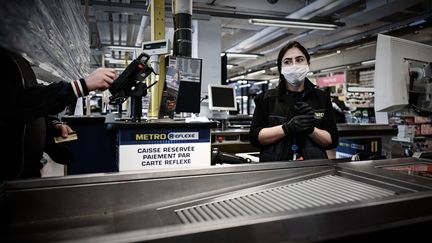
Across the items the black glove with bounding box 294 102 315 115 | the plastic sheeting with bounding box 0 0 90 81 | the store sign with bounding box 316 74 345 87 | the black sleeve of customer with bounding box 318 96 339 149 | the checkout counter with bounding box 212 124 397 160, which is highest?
the store sign with bounding box 316 74 345 87

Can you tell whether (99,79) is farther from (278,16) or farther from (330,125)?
(278,16)

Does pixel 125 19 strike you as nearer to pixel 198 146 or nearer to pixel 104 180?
pixel 198 146

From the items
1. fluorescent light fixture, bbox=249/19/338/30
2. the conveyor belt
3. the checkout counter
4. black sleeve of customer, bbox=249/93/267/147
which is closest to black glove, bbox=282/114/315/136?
black sleeve of customer, bbox=249/93/267/147

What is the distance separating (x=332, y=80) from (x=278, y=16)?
6.78 meters

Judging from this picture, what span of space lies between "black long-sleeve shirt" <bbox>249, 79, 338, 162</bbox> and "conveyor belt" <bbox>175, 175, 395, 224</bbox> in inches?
26.2

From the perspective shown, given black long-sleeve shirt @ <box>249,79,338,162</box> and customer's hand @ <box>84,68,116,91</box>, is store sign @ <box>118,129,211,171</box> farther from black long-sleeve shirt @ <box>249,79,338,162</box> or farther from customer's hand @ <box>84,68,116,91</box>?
customer's hand @ <box>84,68,116,91</box>

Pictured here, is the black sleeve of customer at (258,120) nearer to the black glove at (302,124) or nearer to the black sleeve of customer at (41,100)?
the black glove at (302,124)

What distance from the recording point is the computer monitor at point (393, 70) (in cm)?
179

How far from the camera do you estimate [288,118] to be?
5.99 ft

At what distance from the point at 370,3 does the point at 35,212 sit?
717cm

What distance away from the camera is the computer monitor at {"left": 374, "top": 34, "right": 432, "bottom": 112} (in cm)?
179

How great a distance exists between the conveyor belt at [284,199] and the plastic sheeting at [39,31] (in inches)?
25.3

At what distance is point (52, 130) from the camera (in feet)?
5.44

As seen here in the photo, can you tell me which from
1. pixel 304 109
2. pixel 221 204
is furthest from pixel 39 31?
pixel 304 109
